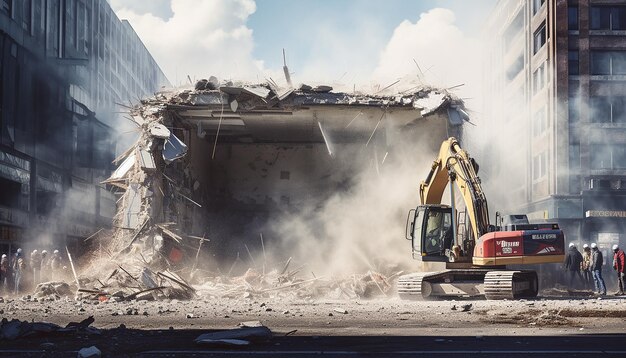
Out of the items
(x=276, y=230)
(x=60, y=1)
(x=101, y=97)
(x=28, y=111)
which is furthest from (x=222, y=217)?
(x=101, y=97)

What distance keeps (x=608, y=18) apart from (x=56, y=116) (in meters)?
30.3

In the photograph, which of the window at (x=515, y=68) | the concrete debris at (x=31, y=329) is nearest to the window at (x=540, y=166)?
the window at (x=515, y=68)

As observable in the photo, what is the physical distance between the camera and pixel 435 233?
18375 millimetres

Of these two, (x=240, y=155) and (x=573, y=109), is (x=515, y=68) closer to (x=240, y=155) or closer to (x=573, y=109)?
(x=573, y=109)

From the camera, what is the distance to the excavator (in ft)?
55.1

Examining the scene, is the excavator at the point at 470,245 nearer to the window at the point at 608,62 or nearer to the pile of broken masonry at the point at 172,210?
the pile of broken masonry at the point at 172,210

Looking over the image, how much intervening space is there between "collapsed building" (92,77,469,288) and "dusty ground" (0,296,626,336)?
4.86 metres

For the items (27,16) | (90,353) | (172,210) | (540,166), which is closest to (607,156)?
(540,166)

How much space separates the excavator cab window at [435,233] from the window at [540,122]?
1070 inches

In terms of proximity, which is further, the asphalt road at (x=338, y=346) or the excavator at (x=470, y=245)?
the excavator at (x=470, y=245)

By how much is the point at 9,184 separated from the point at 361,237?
49.4ft

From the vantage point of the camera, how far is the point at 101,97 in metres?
44.4

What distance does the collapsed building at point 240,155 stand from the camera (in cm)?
2155

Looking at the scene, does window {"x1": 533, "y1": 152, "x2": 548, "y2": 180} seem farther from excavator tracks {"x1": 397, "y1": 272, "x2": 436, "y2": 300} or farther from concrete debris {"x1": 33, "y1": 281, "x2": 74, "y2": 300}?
concrete debris {"x1": 33, "y1": 281, "x2": 74, "y2": 300}
